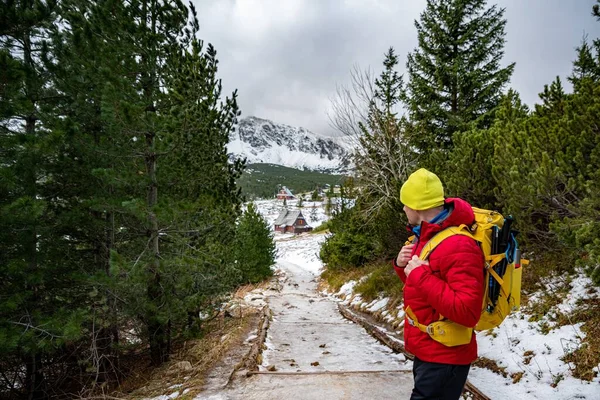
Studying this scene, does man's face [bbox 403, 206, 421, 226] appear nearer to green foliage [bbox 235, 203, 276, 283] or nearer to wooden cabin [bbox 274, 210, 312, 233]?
green foliage [bbox 235, 203, 276, 283]

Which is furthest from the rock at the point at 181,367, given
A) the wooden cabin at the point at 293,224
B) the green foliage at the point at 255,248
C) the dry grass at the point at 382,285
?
the wooden cabin at the point at 293,224

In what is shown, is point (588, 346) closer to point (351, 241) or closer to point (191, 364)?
point (191, 364)

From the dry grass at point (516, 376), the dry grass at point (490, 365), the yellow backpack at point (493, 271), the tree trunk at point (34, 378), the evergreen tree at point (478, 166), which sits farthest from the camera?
the evergreen tree at point (478, 166)

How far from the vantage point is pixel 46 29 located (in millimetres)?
5758

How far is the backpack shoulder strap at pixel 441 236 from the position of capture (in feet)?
6.69

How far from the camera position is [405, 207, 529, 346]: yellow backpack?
2.02m

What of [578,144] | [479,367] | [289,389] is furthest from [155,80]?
[479,367]

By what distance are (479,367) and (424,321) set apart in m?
3.14

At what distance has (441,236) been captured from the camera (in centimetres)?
208

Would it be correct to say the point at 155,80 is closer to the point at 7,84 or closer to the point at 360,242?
the point at 7,84

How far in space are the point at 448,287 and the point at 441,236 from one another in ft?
1.06

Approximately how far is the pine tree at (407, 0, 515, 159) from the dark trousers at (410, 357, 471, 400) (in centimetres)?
908

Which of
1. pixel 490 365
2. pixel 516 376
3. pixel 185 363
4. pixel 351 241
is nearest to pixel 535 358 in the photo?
pixel 516 376

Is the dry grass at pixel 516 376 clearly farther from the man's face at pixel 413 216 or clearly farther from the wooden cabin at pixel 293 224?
the wooden cabin at pixel 293 224
